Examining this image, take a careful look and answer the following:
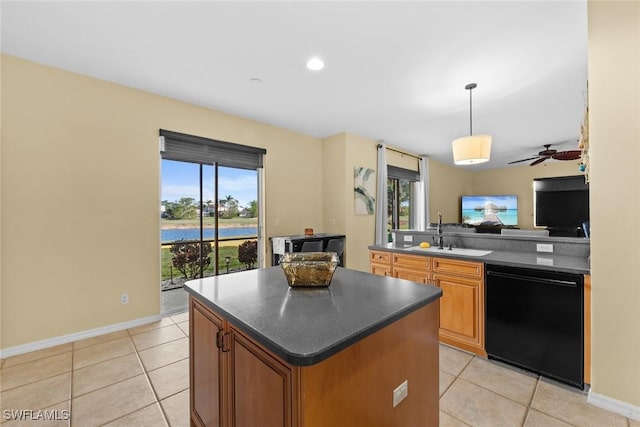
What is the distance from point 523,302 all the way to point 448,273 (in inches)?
23.5

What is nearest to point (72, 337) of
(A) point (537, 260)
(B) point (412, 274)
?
(B) point (412, 274)

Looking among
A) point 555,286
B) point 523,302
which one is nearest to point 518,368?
point 523,302

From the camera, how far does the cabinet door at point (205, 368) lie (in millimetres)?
1215

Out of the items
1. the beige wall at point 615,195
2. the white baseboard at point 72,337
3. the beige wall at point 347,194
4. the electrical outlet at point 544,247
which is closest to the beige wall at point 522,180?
the beige wall at point 347,194

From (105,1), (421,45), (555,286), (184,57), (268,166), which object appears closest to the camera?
(105,1)

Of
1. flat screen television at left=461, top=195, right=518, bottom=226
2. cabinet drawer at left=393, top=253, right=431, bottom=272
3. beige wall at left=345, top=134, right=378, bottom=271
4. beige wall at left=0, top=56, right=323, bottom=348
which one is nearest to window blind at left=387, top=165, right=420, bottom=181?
beige wall at left=345, top=134, right=378, bottom=271

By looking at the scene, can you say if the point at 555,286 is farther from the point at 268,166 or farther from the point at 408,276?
the point at 268,166

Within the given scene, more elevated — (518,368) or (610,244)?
(610,244)

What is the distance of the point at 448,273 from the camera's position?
2.56 m

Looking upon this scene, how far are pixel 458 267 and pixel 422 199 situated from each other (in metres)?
4.34

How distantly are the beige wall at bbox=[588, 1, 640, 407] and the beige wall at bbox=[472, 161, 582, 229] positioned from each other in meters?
6.94

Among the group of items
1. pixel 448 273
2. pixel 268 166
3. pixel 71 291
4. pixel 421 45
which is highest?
pixel 421 45

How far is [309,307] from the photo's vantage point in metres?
1.14

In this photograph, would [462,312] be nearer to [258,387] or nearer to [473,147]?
[473,147]
